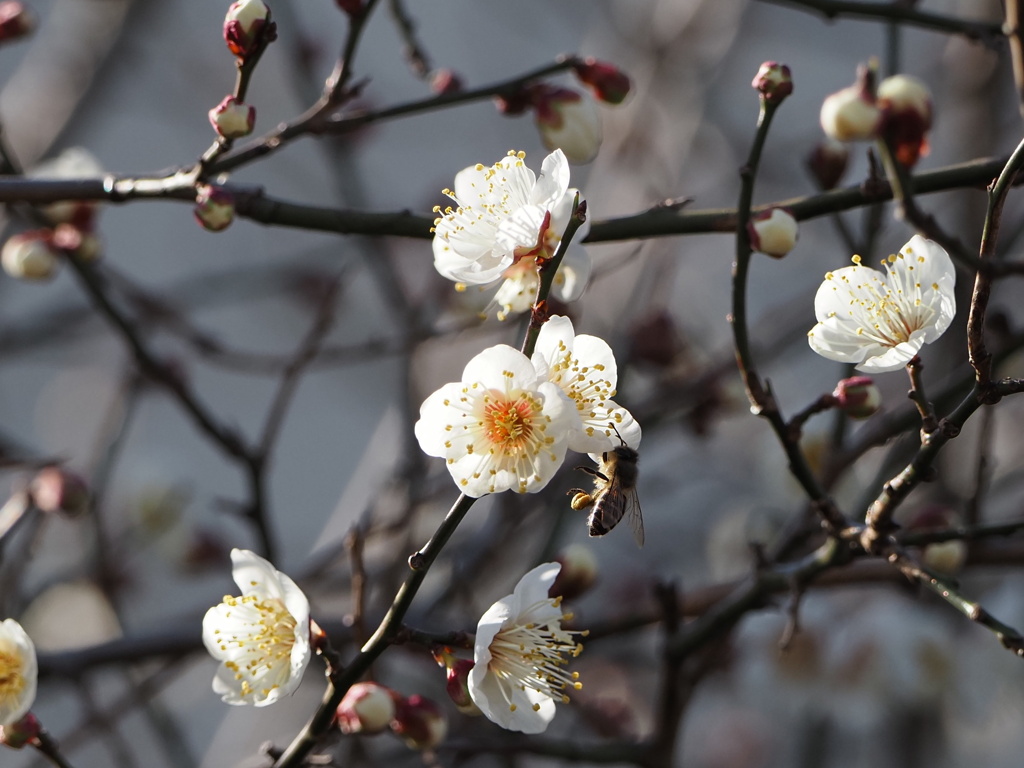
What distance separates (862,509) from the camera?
5.98ft

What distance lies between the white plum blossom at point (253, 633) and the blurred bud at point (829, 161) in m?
1.01

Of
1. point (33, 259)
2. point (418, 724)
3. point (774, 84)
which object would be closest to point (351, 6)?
point (774, 84)

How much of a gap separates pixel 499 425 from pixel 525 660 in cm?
27

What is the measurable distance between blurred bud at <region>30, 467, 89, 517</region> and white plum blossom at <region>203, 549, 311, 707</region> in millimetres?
532

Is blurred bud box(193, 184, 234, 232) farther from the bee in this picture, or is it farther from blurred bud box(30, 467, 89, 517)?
blurred bud box(30, 467, 89, 517)

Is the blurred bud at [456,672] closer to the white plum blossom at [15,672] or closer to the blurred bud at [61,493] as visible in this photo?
the white plum blossom at [15,672]

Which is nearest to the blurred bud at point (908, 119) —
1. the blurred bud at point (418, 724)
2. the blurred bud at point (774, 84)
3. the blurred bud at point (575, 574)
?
the blurred bud at point (774, 84)

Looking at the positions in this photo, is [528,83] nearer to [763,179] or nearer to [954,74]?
[954,74]

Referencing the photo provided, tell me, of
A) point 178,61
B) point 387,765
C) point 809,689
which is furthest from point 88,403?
point 809,689

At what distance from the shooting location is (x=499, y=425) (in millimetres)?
1060

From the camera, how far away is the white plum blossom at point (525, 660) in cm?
105

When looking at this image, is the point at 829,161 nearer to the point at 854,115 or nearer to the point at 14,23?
the point at 854,115

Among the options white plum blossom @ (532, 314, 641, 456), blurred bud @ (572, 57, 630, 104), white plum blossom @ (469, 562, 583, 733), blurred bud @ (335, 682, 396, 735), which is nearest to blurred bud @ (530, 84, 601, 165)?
blurred bud @ (572, 57, 630, 104)

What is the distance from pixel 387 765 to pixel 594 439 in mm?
1574
